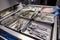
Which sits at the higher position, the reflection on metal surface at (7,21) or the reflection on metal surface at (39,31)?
the reflection on metal surface at (7,21)

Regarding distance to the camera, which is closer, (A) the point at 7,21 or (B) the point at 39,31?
(B) the point at 39,31

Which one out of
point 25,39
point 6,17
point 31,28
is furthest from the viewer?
point 6,17

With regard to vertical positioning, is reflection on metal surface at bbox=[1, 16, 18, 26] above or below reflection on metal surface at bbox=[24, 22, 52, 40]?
above

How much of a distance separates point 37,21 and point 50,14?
1.21ft

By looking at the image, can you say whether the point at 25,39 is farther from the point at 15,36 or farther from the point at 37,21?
the point at 37,21

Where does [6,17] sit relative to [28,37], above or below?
above

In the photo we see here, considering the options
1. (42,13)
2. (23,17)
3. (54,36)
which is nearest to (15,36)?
(54,36)

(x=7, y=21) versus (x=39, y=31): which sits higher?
(x=7, y=21)

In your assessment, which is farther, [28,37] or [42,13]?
[42,13]

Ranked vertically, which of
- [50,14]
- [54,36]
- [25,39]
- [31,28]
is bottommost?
[25,39]

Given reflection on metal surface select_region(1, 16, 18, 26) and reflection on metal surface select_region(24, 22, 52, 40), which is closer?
reflection on metal surface select_region(24, 22, 52, 40)

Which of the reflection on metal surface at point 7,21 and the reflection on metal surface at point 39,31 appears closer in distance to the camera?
the reflection on metal surface at point 39,31

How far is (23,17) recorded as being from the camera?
4.68 ft

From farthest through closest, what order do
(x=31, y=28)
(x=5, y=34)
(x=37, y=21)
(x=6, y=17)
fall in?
(x=6, y=17)
(x=37, y=21)
(x=31, y=28)
(x=5, y=34)
